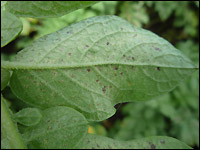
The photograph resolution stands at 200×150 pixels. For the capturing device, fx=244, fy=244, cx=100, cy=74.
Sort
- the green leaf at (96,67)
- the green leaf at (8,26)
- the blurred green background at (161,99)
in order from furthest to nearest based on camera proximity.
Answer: the blurred green background at (161,99) → the green leaf at (96,67) → the green leaf at (8,26)

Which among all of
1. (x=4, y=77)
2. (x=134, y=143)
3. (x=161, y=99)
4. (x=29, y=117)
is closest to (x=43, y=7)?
(x=4, y=77)

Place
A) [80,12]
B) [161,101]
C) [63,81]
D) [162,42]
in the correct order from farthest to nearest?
[161,101] → [80,12] → [162,42] → [63,81]

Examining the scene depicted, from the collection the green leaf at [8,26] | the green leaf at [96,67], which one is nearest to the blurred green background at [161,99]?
the green leaf at [96,67]

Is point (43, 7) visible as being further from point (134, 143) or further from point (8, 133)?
point (134, 143)

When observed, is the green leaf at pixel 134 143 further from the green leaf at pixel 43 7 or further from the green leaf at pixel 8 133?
the green leaf at pixel 43 7

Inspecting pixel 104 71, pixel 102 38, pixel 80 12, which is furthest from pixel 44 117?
pixel 80 12

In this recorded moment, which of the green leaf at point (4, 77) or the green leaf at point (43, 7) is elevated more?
the green leaf at point (43, 7)

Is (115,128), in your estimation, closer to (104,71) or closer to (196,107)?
(196,107)
